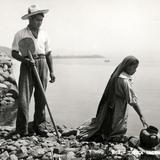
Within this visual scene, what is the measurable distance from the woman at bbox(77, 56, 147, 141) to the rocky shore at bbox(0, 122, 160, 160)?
19 cm

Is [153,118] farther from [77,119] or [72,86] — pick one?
[72,86]

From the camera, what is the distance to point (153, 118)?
9156 mm

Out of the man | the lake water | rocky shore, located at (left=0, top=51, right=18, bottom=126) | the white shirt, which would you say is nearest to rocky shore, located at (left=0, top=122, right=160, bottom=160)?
the man

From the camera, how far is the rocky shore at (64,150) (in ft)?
14.5

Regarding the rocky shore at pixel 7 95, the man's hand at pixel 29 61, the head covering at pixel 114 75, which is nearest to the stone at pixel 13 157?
the man's hand at pixel 29 61

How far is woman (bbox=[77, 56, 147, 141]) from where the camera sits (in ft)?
16.1

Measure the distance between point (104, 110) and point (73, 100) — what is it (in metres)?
6.46

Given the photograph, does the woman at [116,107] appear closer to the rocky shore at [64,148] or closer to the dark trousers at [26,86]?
the rocky shore at [64,148]

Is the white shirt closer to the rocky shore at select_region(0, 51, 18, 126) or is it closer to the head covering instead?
the head covering

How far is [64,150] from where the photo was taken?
15.4 feet

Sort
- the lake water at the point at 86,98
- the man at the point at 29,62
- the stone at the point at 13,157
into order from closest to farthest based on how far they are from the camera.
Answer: the stone at the point at 13,157
the man at the point at 29,62
the lake water at the point at 86,98

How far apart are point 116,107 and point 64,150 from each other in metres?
1.00

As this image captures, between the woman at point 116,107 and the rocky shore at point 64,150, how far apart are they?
7.4 inches

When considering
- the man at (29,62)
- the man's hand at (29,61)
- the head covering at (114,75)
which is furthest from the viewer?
the man at (29,62)
